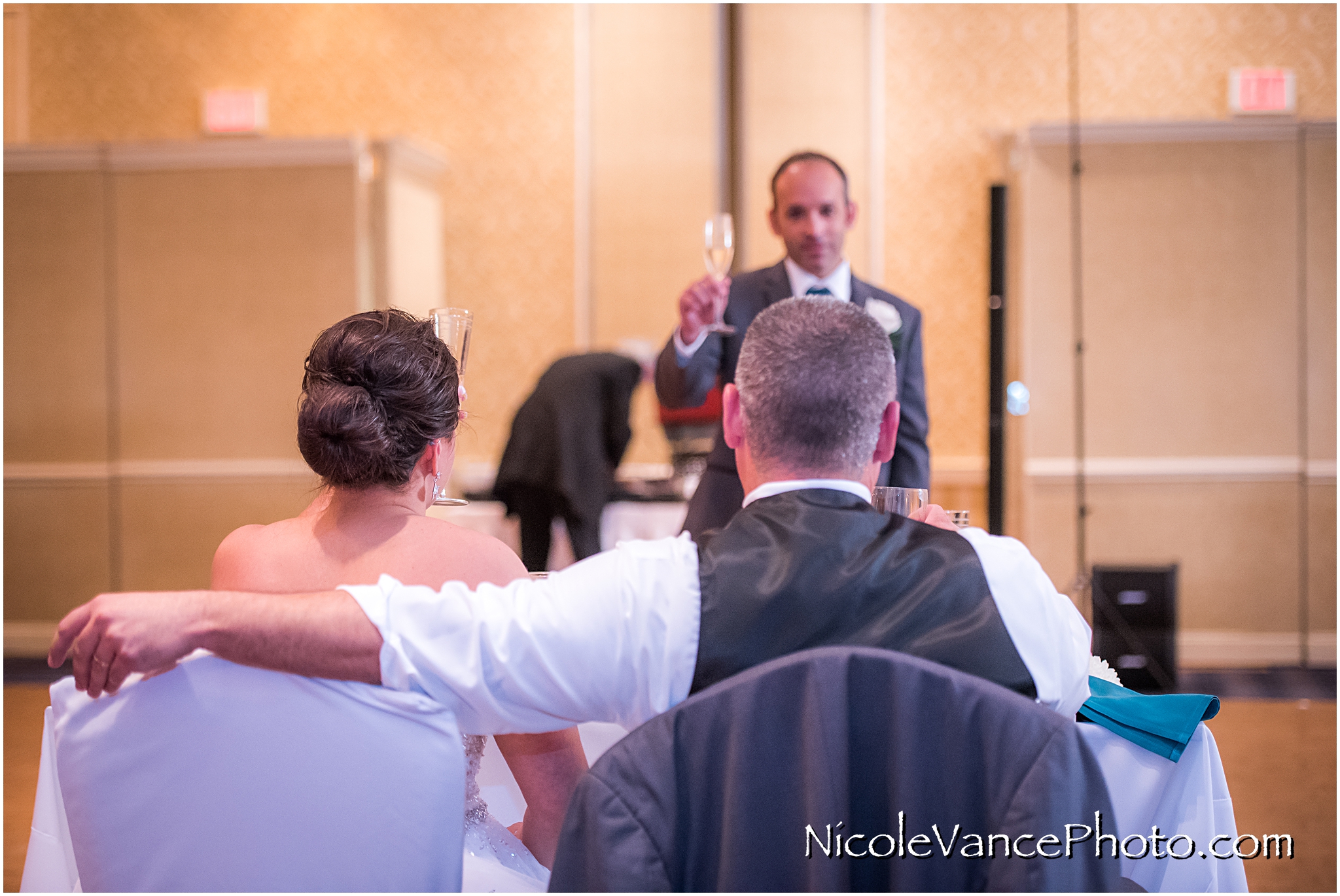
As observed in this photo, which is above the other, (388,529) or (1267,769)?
(388,529)

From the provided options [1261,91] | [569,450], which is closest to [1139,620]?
[569,450]

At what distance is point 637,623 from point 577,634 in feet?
0.18

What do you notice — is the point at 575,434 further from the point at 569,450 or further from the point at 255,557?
the point at 255,557

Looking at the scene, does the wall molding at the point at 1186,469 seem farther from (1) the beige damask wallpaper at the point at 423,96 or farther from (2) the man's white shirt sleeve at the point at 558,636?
(2) the man's white shirt sleeve at the point at 558,636

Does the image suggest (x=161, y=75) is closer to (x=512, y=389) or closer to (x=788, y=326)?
(x=512, y=389)

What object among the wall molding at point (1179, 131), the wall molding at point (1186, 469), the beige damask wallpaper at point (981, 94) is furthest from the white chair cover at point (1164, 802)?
the beige damask wallpaper at point (981, 94)

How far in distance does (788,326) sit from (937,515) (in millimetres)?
357

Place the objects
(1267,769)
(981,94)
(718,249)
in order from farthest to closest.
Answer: (981,94) → (1267,769) → (718,249)

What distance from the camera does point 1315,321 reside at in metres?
4.99

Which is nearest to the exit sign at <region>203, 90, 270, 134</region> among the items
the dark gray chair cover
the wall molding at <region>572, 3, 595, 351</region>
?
the wall molding at <region>572, 3, 595, 351</region>

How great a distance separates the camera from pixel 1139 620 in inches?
173

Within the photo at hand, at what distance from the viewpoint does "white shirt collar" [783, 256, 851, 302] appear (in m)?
2.50

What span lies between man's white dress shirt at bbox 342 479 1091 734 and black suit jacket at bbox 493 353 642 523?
12.2ft

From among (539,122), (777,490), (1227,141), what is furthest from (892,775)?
(539,122)
